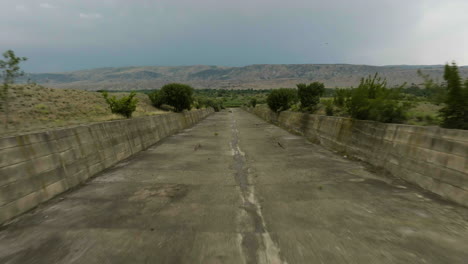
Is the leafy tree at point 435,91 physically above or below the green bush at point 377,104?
above

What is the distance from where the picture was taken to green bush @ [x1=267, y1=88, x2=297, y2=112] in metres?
30.4

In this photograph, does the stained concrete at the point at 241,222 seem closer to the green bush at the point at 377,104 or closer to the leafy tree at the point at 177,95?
the green bush at the point at 377,104

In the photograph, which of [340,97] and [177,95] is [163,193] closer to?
[340,97]

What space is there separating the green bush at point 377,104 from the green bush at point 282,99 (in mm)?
20069

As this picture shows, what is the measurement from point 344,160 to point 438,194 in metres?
3.72

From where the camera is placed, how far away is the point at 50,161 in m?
5.37

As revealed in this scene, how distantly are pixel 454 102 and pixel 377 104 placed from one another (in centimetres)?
259

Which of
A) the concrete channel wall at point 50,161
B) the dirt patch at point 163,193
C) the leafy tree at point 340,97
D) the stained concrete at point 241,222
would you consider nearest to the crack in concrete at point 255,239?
the stained concrete at point 241,222

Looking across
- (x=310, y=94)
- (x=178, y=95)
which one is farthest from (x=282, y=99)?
(x=178, y=95)

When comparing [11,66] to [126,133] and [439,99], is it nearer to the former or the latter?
[126,133]

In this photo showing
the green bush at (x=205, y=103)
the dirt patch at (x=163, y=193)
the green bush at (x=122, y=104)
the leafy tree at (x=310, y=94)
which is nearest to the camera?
the dirt patch at (x=163, y=193)

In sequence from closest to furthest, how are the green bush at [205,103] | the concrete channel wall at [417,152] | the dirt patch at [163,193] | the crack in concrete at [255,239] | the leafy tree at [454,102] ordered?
the crack in concrete at [255,239], the concrete channel wall at [417,152], the dirt patch at [163,193], the leafy tree at [454,102], the green bush at [205,103]

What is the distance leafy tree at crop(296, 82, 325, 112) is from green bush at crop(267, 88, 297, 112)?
21.9 feet

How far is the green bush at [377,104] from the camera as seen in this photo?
775cm
